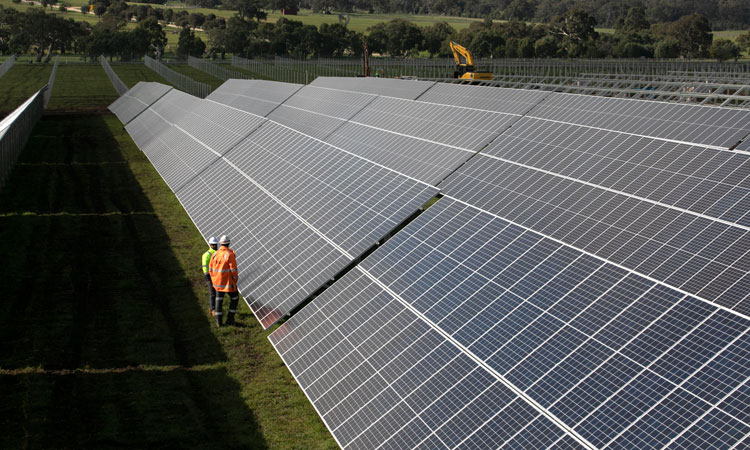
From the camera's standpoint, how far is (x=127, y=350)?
50.4 feet

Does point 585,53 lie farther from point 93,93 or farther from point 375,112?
point 375,112

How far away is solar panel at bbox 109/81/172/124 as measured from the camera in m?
52.0

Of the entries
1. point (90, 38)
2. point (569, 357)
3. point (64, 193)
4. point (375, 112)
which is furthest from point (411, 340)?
point (90, 38)

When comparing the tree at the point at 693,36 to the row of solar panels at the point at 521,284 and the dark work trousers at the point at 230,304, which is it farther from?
the dark work trousers at the point at 230,304

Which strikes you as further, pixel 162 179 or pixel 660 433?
pixel 162 179

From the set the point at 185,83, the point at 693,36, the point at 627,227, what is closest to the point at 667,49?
the point at 693,36

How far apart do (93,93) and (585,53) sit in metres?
88.1

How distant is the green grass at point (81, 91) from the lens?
2778 inches

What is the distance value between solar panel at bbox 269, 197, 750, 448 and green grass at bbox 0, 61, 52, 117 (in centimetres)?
5980

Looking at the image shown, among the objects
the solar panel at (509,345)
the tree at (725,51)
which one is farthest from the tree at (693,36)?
the solar panel at (509,345)

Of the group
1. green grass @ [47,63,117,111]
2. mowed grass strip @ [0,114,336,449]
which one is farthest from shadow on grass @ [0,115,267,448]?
green grass @ [47,63,117,111]

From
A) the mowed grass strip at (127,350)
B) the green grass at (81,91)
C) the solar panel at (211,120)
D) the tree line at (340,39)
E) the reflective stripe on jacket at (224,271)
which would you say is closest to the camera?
the mowed grass strip at (127,350)

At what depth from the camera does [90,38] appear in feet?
527

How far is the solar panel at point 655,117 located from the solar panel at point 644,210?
1.15m
